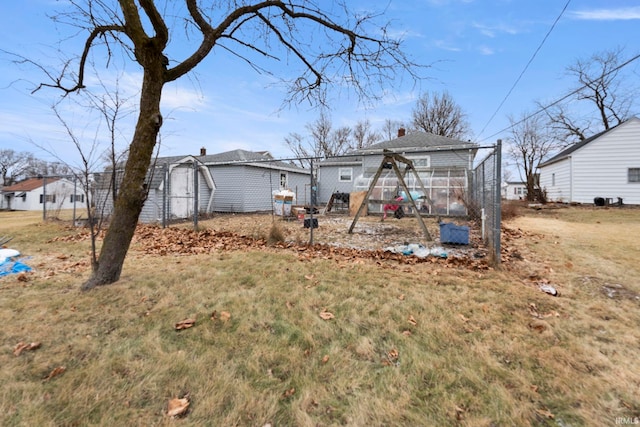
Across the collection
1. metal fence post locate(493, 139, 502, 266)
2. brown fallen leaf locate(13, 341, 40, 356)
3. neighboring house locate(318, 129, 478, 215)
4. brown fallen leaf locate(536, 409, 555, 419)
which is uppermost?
neighboring house locate(318, 129, 478, 215)

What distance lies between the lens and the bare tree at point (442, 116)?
115 ft

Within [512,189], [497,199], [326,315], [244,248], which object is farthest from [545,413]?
[512,189]

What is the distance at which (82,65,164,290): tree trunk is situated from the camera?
3.71 m

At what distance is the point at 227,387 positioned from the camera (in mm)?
2148

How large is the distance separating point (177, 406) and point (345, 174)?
23285mm

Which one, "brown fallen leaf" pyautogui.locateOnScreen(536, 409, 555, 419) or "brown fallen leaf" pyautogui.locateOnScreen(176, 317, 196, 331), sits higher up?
"brown fallen leaf" pyautogui.locateOnScreen(176, 317, 196, 331)

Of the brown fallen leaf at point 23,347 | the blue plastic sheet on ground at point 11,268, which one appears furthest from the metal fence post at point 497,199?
the blue plastic sheet on ground at point 11,268

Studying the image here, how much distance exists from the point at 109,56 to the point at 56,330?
14.9 feet

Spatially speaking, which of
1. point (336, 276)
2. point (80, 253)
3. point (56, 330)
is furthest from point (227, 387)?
point (80, 253)

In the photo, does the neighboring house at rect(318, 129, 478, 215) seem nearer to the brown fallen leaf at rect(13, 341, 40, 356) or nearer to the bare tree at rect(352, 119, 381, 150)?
the brown fallen leaf at rect(13, 341, 40, 356)

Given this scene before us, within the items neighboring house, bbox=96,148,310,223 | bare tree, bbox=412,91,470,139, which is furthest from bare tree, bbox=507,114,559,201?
neighboring house, bbox=96,148,310,223

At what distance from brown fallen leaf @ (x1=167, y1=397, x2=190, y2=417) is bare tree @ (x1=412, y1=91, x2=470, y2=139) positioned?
125 ft

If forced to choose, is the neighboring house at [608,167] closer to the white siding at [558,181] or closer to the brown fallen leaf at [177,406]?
the white siding at [558,181]

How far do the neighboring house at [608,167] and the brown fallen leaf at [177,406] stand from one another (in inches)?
998
